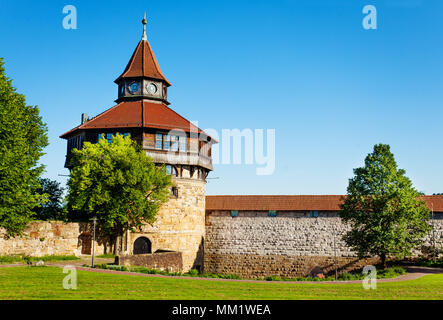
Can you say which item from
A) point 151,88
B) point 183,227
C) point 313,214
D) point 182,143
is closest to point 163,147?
point 182,143

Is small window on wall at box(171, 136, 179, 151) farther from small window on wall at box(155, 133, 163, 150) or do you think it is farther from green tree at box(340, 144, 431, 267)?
green tree at box(340, 144, 431, 267)

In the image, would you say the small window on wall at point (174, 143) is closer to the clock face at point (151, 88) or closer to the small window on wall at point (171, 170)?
the small window on wall at point (171, 170)

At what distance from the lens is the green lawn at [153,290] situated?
13.9 meters

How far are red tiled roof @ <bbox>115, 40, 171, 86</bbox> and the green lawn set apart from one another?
24.6 m

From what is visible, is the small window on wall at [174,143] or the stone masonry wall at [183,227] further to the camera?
the small window on wall at [174,143]

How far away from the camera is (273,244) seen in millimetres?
38031

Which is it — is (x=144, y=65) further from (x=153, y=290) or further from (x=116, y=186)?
(x=153, y=290)

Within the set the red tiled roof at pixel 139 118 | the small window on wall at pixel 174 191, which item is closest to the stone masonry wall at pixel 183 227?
the small window on wall at pixel 174 191

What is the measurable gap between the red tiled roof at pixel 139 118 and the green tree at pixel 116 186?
3397 millimetres

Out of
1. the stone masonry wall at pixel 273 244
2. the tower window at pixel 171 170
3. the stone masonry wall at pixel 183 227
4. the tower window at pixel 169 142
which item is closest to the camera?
the stone masonry wall at pixel 183 227

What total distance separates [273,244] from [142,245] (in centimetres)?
1281

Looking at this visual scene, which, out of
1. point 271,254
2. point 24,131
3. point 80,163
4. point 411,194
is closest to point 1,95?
point 24,131
